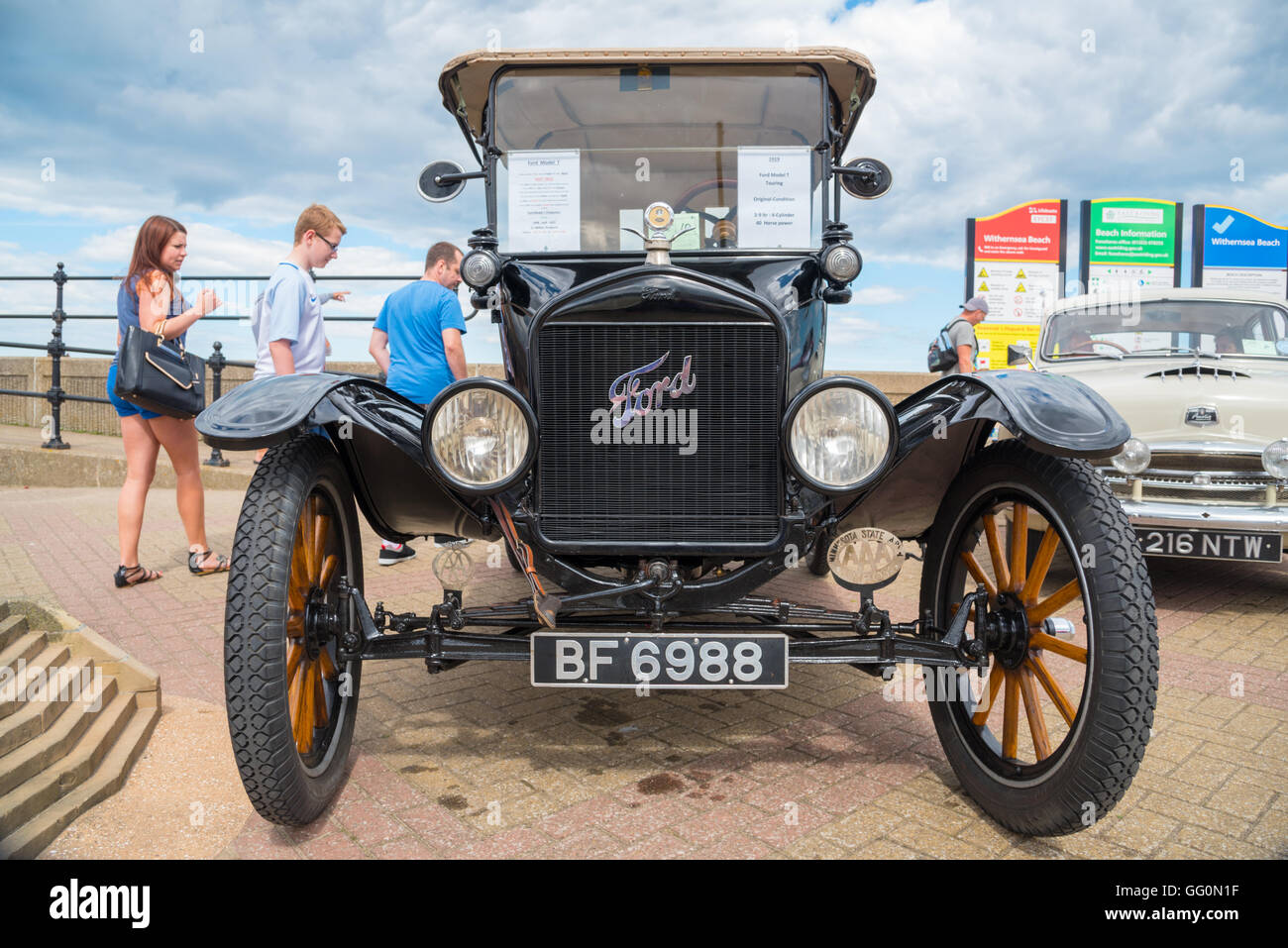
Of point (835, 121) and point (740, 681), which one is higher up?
point (835, 121)

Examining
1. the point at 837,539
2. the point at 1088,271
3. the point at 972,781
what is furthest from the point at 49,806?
the point at 1088,271

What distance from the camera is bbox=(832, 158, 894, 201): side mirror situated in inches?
129

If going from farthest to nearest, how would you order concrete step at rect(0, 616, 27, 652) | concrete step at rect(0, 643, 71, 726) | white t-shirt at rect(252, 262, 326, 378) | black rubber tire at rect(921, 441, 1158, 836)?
white t-shirt at rect(252, 262, 326, 378) → concrete step at rect(0, 616, 27, 652) → concrete step at rect(0, 643, 71, 726) → black rubber tire at rect(921, 441, 1158, 836)

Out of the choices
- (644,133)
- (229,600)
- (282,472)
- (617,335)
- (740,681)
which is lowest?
(740,681)

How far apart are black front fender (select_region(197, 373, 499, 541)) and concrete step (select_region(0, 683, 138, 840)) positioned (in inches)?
40.6

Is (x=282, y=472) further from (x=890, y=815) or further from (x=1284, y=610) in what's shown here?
(x=1284, y=610)

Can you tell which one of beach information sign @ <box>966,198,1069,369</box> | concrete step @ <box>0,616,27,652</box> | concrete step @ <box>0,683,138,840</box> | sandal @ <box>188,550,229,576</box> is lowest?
concrete step @ <box>0,683,138,840</box>

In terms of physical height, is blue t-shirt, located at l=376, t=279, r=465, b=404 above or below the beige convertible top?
below

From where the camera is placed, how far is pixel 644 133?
3.27 meters

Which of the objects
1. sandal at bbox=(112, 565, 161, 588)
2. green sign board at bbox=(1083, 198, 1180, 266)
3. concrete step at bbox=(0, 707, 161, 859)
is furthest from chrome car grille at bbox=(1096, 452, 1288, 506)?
green sign board at bbox=(1083, 198, 1180, 266)

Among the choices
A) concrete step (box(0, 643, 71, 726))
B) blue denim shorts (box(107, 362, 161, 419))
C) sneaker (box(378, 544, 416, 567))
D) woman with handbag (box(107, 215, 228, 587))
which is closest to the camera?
concrete step (box(0, 643, 71, 726))

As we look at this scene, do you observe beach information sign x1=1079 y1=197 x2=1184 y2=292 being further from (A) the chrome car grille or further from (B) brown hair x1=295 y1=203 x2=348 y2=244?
(B) brown hair x1=295 y1=203 x2=348 y2=244

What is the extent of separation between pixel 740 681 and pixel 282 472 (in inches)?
53.3
